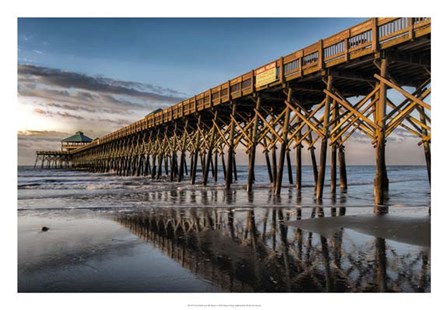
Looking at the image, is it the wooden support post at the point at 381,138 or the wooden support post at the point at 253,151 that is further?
the wooden support post at the point at 253,151

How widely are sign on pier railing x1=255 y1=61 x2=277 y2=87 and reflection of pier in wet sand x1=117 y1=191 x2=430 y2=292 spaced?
8.73m

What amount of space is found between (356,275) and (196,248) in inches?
117

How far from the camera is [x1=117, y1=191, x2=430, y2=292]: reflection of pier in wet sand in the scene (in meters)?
4.88

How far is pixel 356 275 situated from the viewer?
16.7 ft

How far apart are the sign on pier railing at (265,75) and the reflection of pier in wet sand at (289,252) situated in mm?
8735

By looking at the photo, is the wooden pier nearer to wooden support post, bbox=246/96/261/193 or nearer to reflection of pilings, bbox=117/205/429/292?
wooden support post, bbox=246/96/261/193

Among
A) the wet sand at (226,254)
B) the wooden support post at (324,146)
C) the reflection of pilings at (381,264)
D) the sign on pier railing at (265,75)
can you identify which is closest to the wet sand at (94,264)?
the wet sand at (226,254)

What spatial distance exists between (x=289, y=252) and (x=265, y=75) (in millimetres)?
12829

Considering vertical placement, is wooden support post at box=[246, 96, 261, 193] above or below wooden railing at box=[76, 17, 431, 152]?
below

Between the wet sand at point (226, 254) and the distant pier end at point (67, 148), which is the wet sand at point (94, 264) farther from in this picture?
the distant pier end at point (67, 148)

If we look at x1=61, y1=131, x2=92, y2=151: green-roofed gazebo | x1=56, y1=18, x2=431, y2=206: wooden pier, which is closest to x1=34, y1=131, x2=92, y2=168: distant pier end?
x1=61, y1=131, x2=92, y2=151: green-roofed gazebo

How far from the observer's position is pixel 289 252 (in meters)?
6.34

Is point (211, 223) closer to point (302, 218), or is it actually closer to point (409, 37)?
point (302, 218)

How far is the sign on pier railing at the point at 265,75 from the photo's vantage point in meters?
17.3
